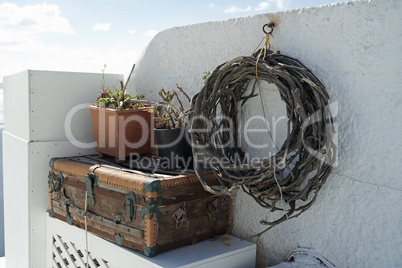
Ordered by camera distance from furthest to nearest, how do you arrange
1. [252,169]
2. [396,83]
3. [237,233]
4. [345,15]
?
[237,233] < [252,169] < [345,15] < [396,83]

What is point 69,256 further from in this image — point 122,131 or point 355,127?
point 355,127

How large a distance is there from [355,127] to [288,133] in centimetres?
30

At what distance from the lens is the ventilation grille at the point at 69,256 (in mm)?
2439

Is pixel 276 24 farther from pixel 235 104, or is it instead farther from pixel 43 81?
pixel 43 81

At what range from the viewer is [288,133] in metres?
1.81

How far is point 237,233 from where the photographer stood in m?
2.41

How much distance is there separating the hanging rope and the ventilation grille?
0.91 metres

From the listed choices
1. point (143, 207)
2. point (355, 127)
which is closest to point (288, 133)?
point (355, 127)

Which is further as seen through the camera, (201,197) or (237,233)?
(237,233)

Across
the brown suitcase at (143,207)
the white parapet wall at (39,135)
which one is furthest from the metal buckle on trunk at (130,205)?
the white parapet wall at (39,135)

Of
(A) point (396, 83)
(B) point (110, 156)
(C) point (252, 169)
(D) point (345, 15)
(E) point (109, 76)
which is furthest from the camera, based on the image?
(E) point (109, 76)

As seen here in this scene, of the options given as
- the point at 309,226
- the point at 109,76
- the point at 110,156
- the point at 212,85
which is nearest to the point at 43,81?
the point at 109,76

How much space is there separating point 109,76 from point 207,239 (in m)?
1.55

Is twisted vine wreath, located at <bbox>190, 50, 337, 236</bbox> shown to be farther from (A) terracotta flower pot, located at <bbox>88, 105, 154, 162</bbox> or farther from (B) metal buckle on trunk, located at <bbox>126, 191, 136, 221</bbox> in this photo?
(A) terracotta flower pot, located at <bbox>88, 105, 154, 162</bbox>
